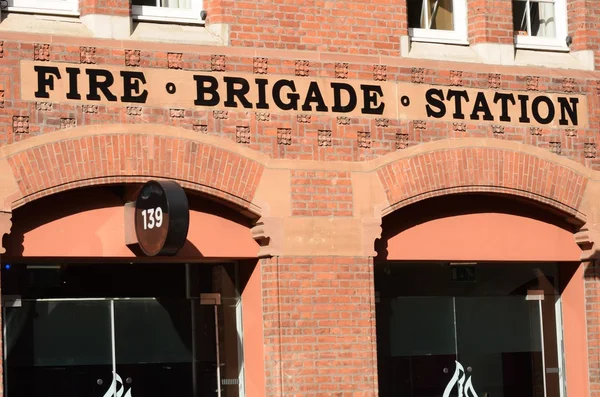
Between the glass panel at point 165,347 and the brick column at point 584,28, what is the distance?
5694mm

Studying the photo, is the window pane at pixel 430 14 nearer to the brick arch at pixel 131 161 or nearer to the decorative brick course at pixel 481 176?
the decorative brick course at pixel 481 176

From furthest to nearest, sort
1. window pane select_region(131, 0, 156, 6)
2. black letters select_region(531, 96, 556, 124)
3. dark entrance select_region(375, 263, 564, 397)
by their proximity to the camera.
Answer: black letters select_region(531, 96, 556, 124)
dark entrance select_region(375, 263, 564, 397)
window pane select_region(131, 0, 156, 6)

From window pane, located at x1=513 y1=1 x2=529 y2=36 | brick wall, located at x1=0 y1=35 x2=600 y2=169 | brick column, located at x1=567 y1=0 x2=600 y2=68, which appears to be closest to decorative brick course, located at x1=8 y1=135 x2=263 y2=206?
brick wall, located at x1=0 y1=35 x2=600 y2=169

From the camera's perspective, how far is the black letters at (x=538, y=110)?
586 inches

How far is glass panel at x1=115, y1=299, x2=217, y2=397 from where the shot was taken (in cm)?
1295

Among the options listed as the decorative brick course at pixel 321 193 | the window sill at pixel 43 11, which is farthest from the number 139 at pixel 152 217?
the window sill at pixel 43 11

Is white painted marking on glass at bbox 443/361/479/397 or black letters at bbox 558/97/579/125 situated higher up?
black letters at bbox 558/97/579/125

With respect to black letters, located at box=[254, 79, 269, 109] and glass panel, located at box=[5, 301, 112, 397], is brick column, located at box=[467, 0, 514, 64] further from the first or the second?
glass panel, located at box=[5, 301, 112, 397]

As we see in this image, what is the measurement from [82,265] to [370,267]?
314cm

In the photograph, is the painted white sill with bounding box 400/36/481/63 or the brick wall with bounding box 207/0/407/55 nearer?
the brick wall with bounding box 207/0/407/55

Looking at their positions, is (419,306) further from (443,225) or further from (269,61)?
(269,61)

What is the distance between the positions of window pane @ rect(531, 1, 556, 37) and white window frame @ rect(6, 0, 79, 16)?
5.91 metres

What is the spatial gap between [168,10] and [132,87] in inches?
45.0

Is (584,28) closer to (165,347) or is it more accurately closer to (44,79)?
(165,347)
